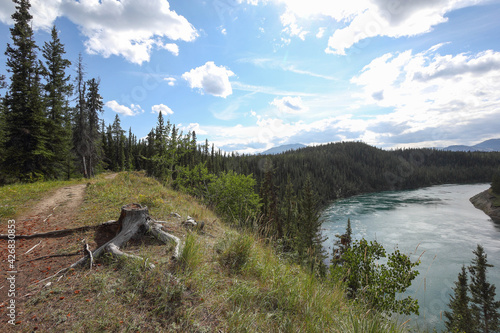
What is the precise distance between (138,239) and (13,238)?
3226 millimetres

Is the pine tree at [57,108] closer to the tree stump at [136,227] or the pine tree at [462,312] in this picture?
the tree stump at [136,227]

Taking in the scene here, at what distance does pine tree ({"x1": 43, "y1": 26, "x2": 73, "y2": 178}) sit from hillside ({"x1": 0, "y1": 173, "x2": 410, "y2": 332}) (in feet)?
71.1

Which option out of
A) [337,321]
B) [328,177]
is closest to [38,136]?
[337,321]

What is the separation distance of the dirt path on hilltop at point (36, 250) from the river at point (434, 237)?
18.1 m

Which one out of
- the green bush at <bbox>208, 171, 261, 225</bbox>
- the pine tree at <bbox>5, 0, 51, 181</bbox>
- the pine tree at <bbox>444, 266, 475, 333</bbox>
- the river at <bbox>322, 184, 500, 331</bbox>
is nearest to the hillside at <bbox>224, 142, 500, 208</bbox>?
the river at <bbox>322, 184, 500, 331</bbox>

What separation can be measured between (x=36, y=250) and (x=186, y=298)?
13.2 ft

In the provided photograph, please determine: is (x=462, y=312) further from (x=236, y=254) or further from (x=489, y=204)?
(x=489, y=204)

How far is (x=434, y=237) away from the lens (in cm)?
3819

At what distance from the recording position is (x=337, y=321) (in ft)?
10.3

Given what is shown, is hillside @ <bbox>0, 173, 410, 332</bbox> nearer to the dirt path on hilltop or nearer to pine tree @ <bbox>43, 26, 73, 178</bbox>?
the dirt path on hilltop

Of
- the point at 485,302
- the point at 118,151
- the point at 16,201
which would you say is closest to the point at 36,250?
the point at 16,201

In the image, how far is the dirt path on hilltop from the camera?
3221 millimetres

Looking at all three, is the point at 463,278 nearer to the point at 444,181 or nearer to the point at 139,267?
the point at 139,267

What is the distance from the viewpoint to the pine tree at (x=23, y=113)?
1769cm
